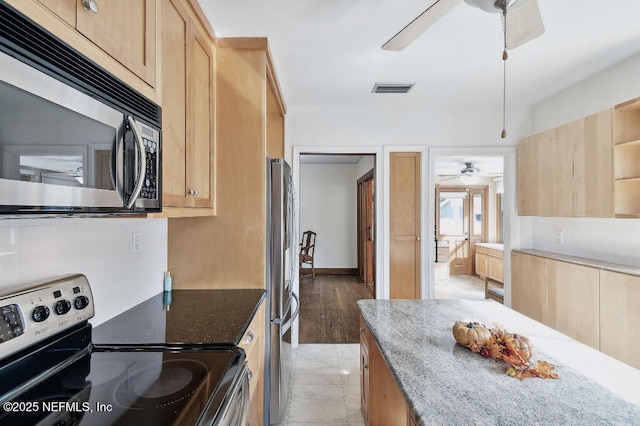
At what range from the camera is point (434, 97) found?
3.05 metres

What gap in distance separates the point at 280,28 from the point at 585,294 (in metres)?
2.95

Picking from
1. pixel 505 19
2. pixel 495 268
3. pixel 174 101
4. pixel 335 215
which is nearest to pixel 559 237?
pixel 505 19

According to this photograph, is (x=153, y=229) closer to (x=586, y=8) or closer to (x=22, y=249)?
(x=22, y=249)

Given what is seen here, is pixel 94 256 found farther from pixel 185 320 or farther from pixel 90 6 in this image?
pixel 90 6

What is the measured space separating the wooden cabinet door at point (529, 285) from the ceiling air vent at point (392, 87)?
2.02 m

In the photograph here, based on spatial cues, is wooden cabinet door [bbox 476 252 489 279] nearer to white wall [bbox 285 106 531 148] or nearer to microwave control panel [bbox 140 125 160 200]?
white wall [bbox 285 106 531 148]

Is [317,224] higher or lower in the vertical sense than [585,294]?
higher

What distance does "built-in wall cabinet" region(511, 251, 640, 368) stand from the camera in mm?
2035

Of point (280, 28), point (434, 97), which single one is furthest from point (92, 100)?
point (434, 97)

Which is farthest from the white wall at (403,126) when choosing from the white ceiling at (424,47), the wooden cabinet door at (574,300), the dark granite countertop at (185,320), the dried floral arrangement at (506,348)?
the dried floral arrangement at (506,348)

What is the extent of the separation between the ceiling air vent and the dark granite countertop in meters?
2.09

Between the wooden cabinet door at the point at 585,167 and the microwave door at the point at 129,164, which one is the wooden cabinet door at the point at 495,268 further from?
the microwave door at the point at 129,164

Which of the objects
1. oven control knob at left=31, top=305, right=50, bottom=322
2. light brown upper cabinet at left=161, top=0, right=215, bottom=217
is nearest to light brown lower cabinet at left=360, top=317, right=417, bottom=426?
light brown upper cabinet at left=161, top=0, right=215, bottom=217

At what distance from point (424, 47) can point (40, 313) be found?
2.48m
